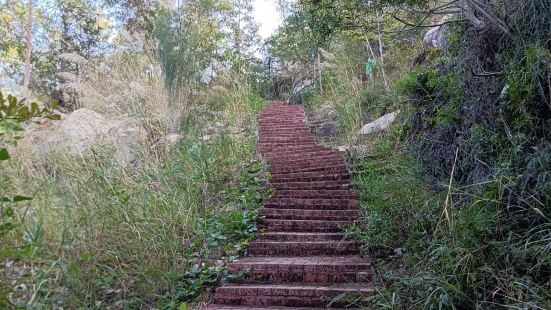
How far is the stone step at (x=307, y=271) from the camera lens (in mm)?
3115

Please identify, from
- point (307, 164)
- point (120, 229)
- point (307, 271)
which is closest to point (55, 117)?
point (120, 229)

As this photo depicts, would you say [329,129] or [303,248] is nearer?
[303,248]

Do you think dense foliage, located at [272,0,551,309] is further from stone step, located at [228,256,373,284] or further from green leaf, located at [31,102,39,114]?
green leaf, located at [31,102,39,114]

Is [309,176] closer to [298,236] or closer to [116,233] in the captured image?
[298,236]

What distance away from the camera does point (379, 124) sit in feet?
20.0

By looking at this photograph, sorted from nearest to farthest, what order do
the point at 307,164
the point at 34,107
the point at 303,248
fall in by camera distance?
the point at 34,107
the point at 303,248
the point at 307,164

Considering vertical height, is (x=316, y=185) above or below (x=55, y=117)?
below

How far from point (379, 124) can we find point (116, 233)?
4.40 m

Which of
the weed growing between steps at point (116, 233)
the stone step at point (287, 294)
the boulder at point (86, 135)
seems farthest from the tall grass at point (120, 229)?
the stone step at point (287, 294)

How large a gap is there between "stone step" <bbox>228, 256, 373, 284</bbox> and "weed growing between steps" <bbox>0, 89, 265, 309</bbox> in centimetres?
28

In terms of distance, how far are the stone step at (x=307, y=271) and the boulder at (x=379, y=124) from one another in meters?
3.05

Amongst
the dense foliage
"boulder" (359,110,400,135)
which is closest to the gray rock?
"boulder" (359,110,400,135)

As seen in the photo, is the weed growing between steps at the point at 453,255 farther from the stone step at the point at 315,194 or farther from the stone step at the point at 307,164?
the stone step at the point at 307,164

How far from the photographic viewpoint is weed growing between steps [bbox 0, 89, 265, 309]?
220 cm
